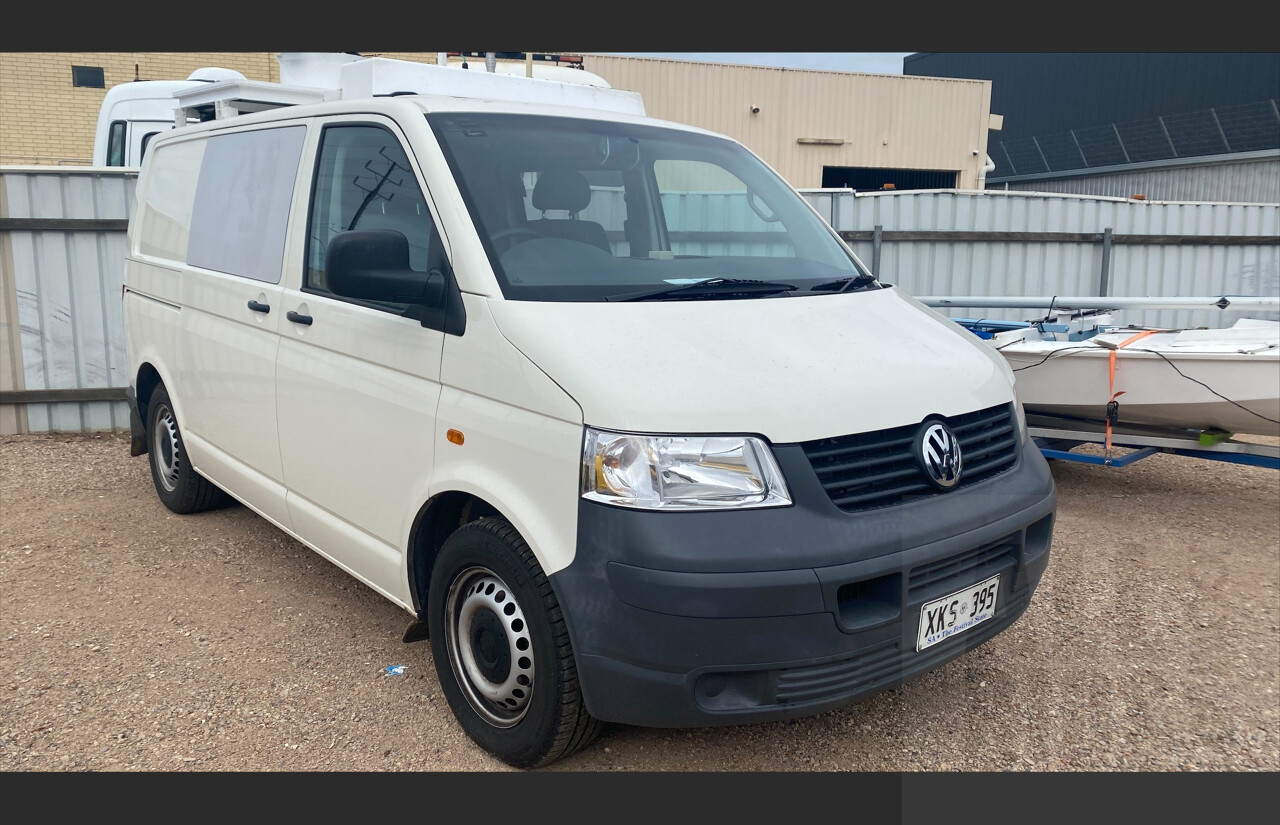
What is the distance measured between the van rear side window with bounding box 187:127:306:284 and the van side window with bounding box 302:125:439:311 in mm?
239

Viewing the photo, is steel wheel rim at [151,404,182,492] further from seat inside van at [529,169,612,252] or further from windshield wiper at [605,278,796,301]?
windshield wiper at [605,278,796,301]

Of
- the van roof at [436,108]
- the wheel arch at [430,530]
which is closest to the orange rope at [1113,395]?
the van roof at [436,108]

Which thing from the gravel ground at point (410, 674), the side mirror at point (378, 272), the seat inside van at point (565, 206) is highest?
the seat inside van at point (565, 206)

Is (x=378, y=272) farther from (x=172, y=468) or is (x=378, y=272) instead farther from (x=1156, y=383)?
(x=1156, y=383)

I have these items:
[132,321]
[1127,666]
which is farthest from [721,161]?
[132,321]

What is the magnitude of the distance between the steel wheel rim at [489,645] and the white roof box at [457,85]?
7.98ft

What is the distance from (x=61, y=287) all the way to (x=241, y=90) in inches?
95.2

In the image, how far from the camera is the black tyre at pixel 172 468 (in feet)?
17.6

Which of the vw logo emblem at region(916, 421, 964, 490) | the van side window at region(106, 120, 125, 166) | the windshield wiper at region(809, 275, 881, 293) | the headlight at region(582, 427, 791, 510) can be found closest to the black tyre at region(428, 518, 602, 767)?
the headlight at region(582, 427, 791, 510)

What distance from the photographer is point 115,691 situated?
354 centimetres

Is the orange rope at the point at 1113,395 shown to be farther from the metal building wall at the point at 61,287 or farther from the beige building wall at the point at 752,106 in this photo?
the beige building wall at the point at 752,106

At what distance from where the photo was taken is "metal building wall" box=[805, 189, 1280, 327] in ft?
30.9

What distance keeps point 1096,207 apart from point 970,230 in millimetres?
1506

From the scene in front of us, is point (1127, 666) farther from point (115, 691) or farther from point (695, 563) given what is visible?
point (115, 691)
